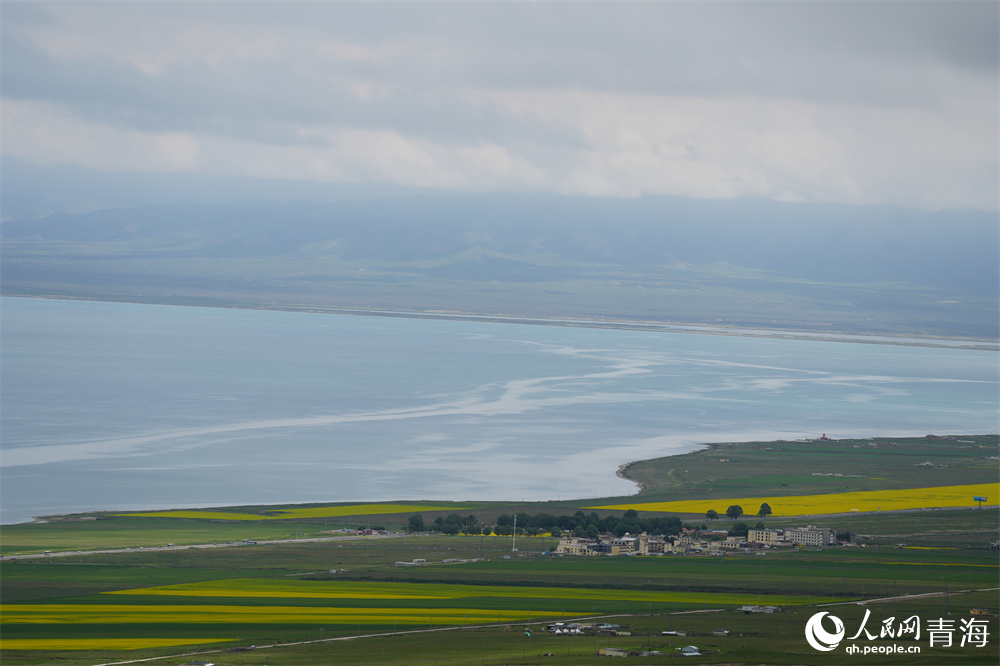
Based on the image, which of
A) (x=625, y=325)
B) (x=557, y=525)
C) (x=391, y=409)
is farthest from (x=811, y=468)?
(x=625, y=325)

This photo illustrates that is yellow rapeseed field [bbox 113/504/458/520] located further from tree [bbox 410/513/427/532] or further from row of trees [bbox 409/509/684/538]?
tree [bbox 410/513/427/532]

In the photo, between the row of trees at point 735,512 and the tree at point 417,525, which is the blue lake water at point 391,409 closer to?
the row of trees at point 735,512

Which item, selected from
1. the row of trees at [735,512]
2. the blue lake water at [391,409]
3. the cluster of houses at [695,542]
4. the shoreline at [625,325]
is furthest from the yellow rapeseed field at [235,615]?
the shoreline at [625,325]

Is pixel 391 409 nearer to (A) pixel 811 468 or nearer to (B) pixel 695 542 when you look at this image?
(A) pixel 811 468

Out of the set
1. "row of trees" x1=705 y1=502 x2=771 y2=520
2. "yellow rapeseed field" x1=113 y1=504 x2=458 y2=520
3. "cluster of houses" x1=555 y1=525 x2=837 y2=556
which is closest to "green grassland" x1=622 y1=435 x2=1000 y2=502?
"row of trees" x1=705 y1=502 x2=771 y2=520

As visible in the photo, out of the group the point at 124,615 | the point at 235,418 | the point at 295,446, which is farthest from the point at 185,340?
the point at 124,615

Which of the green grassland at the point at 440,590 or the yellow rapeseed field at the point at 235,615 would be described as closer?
the green grassland at the point at 440,590

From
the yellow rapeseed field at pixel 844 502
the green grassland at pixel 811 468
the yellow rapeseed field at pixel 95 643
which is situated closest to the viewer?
the yellow rapeseed field at pixel 95 643
